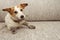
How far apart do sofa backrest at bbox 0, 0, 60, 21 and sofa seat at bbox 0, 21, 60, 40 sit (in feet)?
0.38

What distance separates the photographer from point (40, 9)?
1.50 m

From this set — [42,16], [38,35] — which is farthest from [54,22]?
[38,35]

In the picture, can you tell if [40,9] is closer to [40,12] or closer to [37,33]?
[40,12]

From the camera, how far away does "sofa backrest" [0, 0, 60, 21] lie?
1.49 metres

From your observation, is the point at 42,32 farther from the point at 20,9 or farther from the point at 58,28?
the point at 20,9

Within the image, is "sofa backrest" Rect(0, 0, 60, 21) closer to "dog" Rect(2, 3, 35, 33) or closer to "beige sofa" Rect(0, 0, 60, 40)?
"beige sofa" Rect(0, 0, 60, 40)

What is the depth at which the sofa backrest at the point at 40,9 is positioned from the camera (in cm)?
149

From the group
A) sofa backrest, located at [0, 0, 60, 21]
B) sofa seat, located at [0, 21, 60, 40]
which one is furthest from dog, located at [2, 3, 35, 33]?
sofa backrest, located at [0, 0, 60, 21]

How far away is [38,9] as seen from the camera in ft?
4.93

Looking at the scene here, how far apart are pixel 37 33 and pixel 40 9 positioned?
1.24ft

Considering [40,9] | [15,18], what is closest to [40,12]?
[40,9]

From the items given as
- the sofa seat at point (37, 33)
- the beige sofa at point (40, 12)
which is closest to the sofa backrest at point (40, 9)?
the beige sofa at point (40, 12)

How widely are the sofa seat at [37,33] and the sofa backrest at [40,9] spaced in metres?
0.12

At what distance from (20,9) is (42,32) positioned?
276mm
